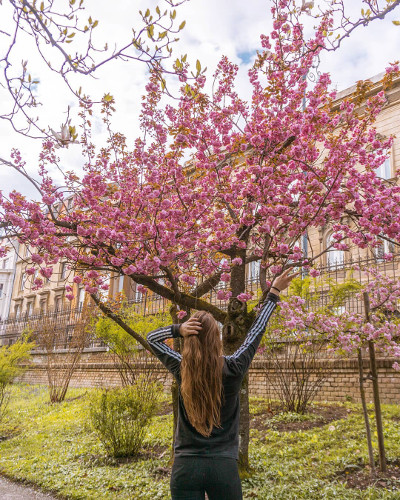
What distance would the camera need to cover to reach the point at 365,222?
20.4 ft

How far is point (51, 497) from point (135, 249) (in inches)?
148

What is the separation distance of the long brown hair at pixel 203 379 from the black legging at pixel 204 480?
0.15 m

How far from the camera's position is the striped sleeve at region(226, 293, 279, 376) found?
243 cm

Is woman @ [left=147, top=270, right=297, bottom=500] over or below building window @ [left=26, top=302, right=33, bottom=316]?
below

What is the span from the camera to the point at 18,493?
249 inches

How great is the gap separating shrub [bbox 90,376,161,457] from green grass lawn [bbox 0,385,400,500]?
0.25 metres

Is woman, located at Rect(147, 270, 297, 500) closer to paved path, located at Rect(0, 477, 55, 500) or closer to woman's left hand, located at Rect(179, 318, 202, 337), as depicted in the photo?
woman's left hand, located at Rect(179, 318, 202, 337)

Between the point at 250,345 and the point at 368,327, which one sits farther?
the point at 368,327

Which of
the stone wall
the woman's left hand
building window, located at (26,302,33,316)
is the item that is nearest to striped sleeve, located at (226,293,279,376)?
the woman's left hand

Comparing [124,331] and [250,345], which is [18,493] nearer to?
[250,345]

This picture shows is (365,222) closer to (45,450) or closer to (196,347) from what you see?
(196,347)

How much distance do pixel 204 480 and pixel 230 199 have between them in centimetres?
508

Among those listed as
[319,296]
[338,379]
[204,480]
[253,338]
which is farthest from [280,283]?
[338,379]

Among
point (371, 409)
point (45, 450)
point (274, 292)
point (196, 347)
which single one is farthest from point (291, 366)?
point (196, 347)
